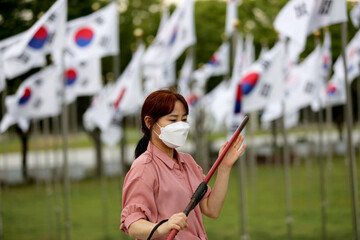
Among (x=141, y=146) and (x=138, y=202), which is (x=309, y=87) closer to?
(x=141, y=146)

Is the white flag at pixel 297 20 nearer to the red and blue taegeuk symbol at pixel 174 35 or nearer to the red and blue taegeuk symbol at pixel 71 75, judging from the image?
the red and blue taegeuk symbol at pixel 174 35

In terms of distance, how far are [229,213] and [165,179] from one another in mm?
13516

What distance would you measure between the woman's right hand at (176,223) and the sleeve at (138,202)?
157 millimetres

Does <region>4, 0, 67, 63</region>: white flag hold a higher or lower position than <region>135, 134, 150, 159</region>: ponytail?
higher

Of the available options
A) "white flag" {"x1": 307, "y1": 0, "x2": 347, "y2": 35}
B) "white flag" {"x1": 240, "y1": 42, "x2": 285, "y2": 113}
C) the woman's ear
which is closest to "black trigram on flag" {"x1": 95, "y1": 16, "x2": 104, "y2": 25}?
"white flag" {"x1": 240, "y1": 42, "x2": 285, "y2": 113}

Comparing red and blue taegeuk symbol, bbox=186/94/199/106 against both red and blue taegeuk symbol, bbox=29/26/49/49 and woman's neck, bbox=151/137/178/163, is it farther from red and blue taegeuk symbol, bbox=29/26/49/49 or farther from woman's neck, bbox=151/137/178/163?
woman's neck, bbox=151/137/178/163

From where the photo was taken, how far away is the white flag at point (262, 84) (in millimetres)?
9875

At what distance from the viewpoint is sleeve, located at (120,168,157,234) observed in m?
3.09

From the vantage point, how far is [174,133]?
3.25m

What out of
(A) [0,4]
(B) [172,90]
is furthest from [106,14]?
(B) [172,90]

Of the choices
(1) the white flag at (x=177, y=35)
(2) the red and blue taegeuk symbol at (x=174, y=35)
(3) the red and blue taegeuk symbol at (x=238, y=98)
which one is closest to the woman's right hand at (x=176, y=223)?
(3) the red and blue taegeuk symbol at (x=238, y=98)

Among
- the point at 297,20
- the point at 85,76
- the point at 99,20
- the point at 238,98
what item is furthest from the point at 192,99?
the point at 297,20

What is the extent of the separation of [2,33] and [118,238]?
5.40 metres

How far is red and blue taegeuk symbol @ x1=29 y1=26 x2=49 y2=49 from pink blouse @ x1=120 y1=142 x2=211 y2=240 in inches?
263
